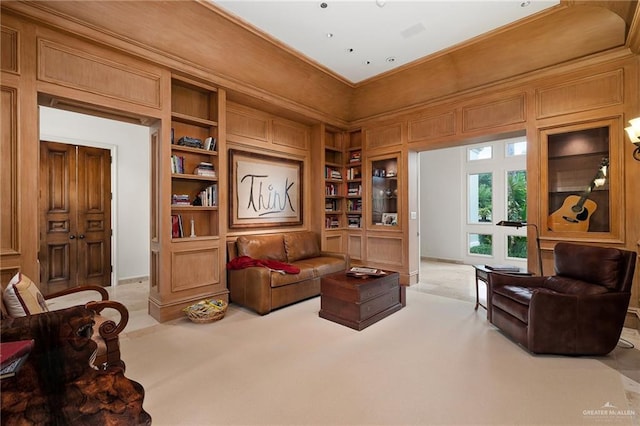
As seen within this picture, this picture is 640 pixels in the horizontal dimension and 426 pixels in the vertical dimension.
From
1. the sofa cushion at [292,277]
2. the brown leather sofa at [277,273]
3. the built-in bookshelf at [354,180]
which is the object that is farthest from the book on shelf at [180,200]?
the built-in bookshelf at [354,180]

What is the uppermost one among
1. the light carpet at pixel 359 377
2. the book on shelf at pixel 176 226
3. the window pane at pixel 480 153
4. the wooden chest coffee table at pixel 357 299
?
the window pane at pixel 480 153

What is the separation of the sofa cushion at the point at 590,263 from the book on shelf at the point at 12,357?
395cm

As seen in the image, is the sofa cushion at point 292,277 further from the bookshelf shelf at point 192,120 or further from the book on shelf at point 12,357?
the book on shelf at point 12,357

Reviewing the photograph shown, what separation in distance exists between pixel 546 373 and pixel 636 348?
47.9 inches

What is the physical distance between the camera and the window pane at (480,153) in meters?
6.71

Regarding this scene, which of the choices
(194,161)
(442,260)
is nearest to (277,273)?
(194,161)

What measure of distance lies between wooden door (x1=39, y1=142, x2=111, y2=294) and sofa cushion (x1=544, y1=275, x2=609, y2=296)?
6.25 meters

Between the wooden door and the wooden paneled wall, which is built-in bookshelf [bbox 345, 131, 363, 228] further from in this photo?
the wooden door

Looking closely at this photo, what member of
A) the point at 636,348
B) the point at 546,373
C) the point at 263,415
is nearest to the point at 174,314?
the point at 263,415

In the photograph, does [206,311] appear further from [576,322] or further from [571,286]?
[571,286]

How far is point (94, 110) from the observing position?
9.94 ft

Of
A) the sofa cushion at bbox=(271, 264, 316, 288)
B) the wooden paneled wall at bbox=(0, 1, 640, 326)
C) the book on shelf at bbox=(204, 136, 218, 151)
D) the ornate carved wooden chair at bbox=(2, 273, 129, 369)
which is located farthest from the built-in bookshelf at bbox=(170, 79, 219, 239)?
the ornate carved wooden chair at bbox=(2, 273, 129, 369)

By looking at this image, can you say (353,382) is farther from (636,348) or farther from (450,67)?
(450,67)

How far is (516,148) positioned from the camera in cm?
635
